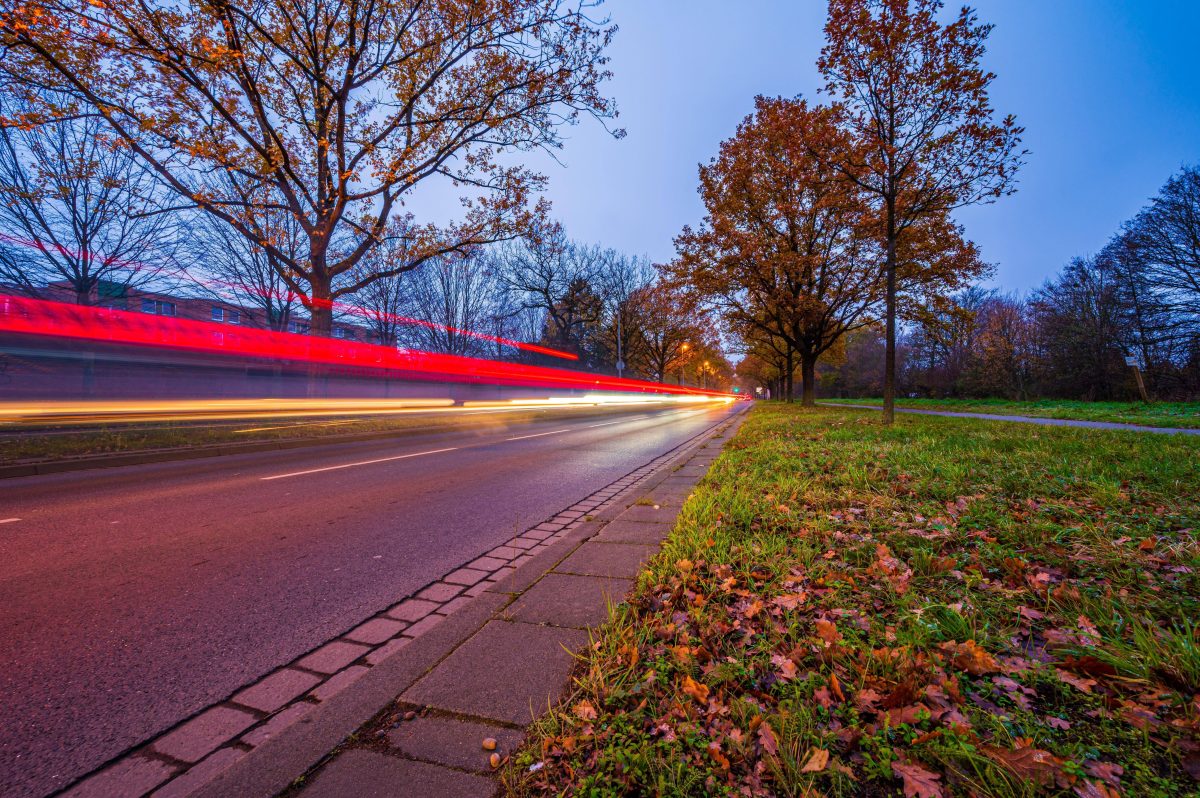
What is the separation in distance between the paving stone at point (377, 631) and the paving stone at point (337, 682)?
0.80 ft

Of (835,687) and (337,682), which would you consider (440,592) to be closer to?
(337,682)

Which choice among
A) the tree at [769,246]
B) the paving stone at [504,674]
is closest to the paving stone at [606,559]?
the paving stone at [504,674]

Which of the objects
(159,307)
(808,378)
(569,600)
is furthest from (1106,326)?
(159,307)

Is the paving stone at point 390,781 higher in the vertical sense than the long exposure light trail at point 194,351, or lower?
lower

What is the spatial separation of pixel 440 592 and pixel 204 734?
1395 mm

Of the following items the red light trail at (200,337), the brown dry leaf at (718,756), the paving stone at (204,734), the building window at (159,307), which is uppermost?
the building window at (159,307)

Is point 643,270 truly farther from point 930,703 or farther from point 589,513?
point 930,703

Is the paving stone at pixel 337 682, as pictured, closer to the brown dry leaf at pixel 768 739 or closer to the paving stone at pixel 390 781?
the paving stone at pixel 390 781

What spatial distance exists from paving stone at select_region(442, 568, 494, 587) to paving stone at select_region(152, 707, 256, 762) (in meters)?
1.43

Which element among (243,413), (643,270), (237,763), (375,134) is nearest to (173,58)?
(375,134)

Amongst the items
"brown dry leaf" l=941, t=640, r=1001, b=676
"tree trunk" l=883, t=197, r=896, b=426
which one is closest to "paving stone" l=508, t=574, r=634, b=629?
"brown dry leaf" l=941, t=640, r=1001, b=676

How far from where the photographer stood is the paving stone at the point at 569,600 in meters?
2.57

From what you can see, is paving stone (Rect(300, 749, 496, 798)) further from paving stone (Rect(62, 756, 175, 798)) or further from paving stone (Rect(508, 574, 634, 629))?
paving stone (Rect(508, 574, 634, 629))

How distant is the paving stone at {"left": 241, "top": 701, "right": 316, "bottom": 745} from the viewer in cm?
180
